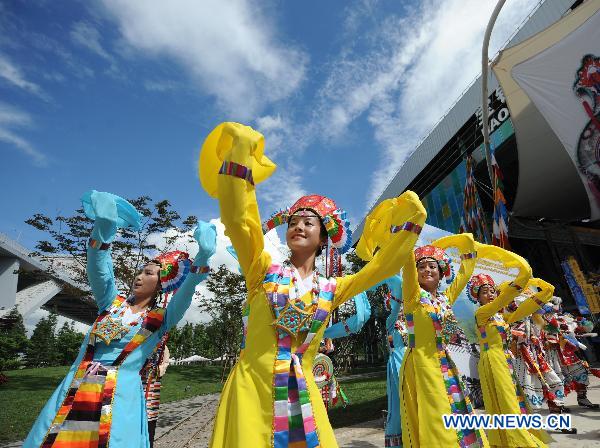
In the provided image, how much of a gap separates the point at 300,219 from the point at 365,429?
18.9 feet

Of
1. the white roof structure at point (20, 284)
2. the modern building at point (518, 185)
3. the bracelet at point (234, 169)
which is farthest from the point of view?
the white roof structure at point (20, 284)

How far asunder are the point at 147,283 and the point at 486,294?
4.18m

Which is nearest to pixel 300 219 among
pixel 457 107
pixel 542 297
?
pixel 542 297

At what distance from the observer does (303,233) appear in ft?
6.56

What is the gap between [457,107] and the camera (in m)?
17.7

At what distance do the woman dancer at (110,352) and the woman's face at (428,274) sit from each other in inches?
82.0

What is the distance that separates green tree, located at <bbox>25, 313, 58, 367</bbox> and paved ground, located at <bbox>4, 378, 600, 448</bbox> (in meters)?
34.2

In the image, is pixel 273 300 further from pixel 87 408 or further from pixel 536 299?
pixel 536 299

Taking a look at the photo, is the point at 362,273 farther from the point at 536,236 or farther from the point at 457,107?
the point at 536,236

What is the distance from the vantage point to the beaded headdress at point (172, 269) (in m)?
2.97

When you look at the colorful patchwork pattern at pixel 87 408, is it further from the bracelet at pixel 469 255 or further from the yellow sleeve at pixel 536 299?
the yellow sleeve at pixel 536 299

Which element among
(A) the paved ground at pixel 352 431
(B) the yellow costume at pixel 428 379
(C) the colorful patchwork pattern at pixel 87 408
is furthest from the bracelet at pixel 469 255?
(C) the colorful patchwork pattern at pixel 87 408

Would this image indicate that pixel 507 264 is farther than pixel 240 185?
Yes

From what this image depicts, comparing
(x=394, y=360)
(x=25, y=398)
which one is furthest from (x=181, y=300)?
(x=25, y=398)
